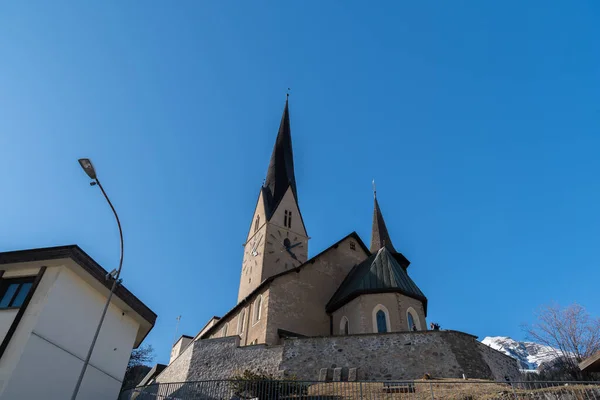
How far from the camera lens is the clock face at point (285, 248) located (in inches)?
1726

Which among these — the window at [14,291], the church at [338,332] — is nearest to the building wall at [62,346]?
the window at [14,291]

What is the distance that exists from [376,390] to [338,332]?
37.8 ft

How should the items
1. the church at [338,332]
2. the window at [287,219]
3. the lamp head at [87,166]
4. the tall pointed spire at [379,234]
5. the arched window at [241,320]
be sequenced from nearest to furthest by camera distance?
the lamp head at [87,166] < the church at [338,332] < the arched window at [241,320] < the tall pointed spire at [379,234] < the window at [287,219]

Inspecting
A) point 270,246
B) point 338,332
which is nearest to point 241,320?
point 338,332

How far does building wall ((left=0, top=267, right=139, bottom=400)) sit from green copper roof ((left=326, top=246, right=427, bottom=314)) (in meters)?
13.4

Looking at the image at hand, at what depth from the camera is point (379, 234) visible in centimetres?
4294

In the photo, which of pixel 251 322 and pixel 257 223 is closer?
pixel 251 322

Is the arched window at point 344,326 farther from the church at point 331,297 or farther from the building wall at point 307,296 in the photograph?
the building wall at point 307,296

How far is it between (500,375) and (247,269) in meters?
28.8

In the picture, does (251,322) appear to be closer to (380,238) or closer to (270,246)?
(270,246)

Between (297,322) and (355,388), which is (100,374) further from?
(297,322)

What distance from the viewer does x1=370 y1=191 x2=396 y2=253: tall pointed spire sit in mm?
41625

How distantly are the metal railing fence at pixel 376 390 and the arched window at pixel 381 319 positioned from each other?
7.53 metres

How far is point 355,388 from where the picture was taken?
17203 mm
